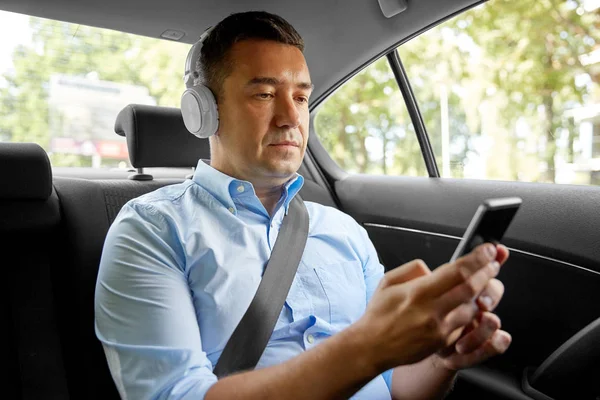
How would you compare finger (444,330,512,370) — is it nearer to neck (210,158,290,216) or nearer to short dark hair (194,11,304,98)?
neck (210,158,290,216)

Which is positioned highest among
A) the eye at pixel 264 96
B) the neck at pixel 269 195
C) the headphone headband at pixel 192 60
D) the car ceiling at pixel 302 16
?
the car ceiling at pixel 302 16

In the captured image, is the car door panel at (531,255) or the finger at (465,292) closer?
the finger at (465,292)

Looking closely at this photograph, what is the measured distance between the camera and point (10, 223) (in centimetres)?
158

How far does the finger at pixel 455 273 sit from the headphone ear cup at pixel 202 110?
97 centimetres

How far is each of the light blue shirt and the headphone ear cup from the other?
0.33 ft

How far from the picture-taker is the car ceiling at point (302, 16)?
75.2 inches

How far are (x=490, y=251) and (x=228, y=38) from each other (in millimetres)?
1080

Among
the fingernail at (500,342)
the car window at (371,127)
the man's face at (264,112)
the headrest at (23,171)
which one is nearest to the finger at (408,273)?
the fingernail at (500,342)

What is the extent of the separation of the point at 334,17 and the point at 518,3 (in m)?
0.73

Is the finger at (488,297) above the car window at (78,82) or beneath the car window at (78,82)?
beneath

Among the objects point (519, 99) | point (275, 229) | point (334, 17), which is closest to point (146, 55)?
point (334, 17)

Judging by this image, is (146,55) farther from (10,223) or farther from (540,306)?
(540,306)

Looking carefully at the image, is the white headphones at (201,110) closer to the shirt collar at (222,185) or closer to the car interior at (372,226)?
the shirt collar at (222,185)

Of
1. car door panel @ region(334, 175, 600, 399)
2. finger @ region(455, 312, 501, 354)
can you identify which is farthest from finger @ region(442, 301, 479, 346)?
car door panel @ region(334, 175, 600, 399)
